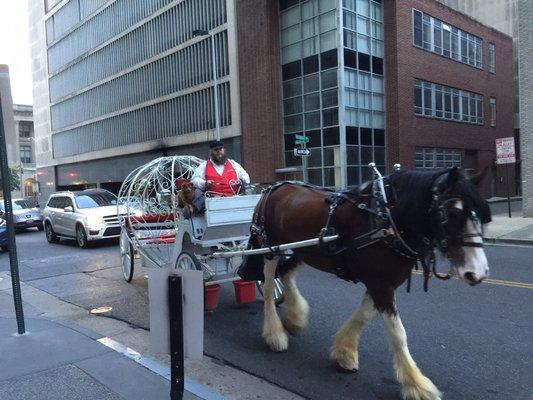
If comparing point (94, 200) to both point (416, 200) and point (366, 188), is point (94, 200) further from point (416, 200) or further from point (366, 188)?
point (416, 200)

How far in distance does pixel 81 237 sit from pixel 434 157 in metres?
24.1

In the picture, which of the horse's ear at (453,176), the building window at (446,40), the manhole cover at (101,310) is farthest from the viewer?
the building window at (446,40)

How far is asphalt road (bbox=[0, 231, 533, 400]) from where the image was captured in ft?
14.4

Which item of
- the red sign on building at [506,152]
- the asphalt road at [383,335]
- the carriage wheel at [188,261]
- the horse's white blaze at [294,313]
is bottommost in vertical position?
the asphalt road at [383,335]

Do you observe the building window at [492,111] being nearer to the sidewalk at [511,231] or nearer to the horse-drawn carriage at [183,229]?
the sidewalk at [511,231]

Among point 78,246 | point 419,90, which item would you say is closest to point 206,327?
point 78,246

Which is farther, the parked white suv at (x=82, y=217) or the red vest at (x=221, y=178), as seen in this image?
the parked white suv at (x=82, y=217)

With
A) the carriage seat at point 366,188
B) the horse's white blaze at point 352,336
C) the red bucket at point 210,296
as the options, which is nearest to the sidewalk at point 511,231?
the red bucket at point 210,296

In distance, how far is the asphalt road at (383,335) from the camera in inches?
173

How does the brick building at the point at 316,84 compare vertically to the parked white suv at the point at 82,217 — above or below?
above

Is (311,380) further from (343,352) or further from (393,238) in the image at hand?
(393,238)

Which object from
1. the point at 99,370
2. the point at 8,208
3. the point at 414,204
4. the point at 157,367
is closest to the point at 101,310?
the point at 8,208

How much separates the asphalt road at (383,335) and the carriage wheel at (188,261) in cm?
76

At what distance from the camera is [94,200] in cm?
1741
